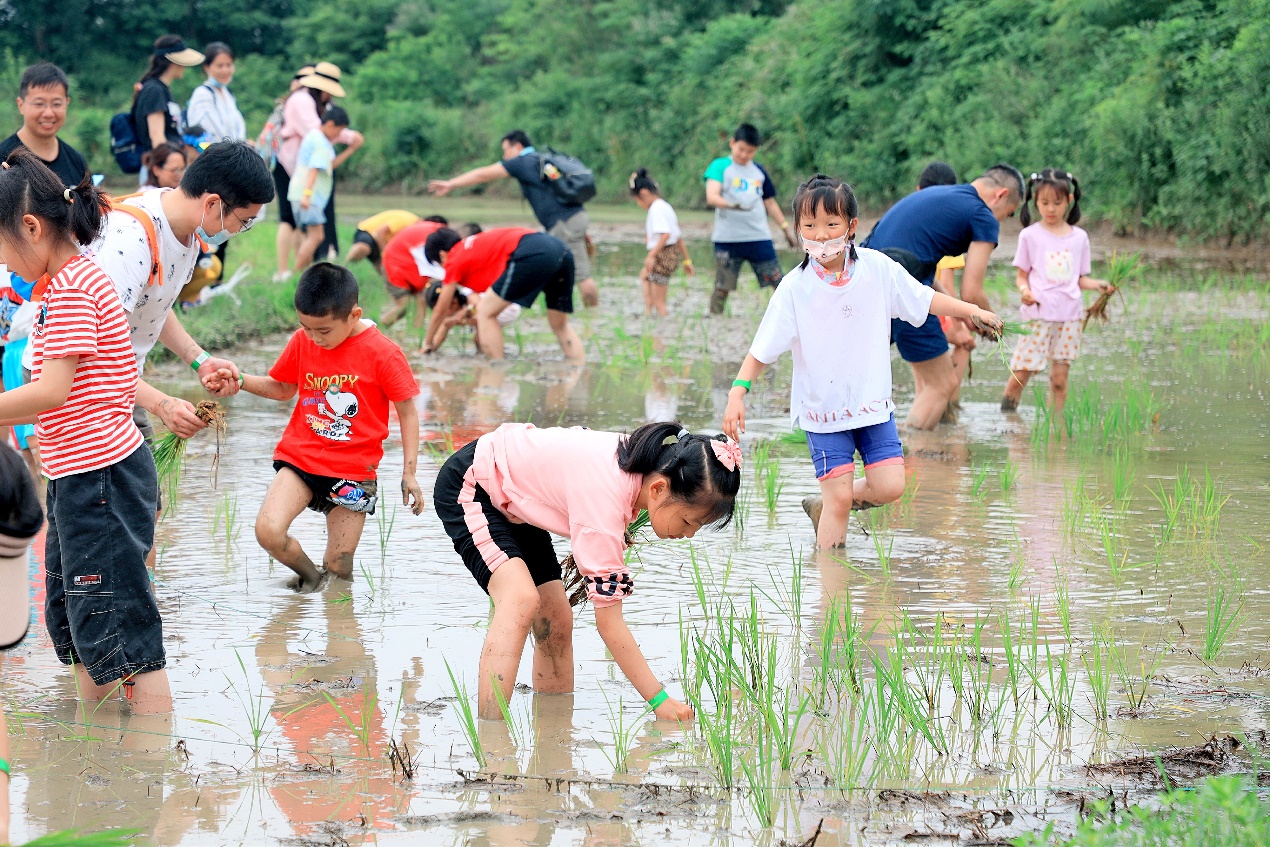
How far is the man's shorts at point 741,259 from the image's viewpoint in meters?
11.6

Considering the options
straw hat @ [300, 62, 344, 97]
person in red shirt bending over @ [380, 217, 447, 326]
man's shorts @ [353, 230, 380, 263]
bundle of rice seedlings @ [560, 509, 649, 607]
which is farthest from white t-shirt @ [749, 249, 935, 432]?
straw hat @ [300, 62, 344, 97]

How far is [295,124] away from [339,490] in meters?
8.02

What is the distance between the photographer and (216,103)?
1069 cm

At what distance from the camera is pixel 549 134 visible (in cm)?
3559

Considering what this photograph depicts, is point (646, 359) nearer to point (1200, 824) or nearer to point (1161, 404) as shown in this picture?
point (1161, 404)

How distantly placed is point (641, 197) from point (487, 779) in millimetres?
9413

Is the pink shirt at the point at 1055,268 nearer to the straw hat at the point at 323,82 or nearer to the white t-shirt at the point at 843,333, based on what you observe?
the white t-shirt at the point at 843,333

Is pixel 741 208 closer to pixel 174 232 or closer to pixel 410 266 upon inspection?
pixel 410 266

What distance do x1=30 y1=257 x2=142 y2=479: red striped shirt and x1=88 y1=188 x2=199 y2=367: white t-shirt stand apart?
0.33 metres

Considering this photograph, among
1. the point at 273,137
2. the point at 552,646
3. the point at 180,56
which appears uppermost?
the point at 180,56

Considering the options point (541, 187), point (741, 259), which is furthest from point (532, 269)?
point (741, 259)

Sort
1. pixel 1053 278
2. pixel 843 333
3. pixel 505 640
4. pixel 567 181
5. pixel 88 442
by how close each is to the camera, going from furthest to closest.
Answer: pixel 567 181 → pixel 1053 278 → pixel 843 333 → pixel 505 640 → pixel 88 442

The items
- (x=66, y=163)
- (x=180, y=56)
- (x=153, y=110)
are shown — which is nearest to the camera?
(x=66, y=163)

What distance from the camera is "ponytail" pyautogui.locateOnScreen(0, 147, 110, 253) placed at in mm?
3354
